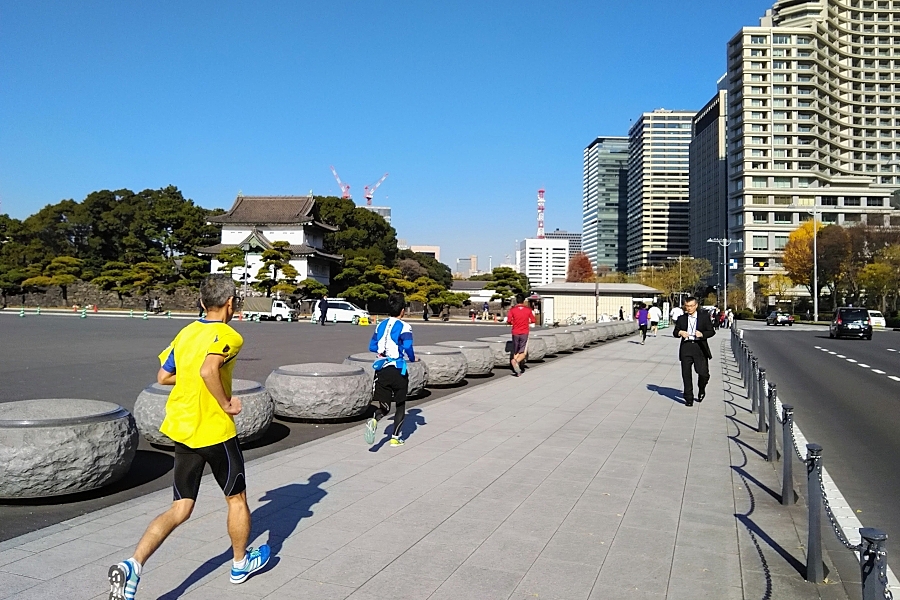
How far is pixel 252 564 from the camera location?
161 inches

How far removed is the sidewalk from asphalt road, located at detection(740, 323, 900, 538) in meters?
0.83

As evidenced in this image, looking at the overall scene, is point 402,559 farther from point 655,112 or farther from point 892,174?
point 655,112

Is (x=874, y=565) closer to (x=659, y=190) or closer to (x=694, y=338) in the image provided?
(x=694, y=338)

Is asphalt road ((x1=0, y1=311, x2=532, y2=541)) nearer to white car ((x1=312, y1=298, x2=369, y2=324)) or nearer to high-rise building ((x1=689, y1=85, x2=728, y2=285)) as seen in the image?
white car ((x1=312, y1=298, x2=369, y2=324))

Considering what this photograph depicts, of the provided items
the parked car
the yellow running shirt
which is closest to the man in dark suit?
the yellow running shirt

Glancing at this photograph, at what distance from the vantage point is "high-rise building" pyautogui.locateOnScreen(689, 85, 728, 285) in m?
120

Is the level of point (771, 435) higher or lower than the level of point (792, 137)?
lower

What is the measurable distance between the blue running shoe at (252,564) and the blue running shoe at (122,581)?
2.02 ft

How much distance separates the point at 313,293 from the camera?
58.5m

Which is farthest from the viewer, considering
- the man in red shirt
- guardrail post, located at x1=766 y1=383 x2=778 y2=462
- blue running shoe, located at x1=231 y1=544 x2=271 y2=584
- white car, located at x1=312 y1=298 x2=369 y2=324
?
white car, located at x1=312 y1=298 x2=369 y2=324

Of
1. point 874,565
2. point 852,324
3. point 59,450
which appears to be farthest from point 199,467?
→ point 852,324

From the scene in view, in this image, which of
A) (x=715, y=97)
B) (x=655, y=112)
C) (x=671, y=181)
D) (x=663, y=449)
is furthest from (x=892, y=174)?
(x=663, y=449)

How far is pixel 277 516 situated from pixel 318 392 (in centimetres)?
390

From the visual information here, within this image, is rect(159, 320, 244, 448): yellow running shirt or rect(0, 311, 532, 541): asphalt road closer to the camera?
rect(159, 320, 244, 448): yellow running shirt
